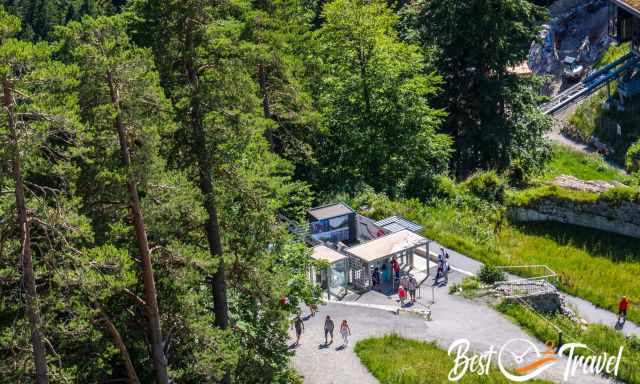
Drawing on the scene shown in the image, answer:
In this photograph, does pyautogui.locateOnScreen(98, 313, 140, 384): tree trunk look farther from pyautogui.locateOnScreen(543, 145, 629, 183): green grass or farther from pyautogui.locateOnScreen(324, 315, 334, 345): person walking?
pyautogui.locateOnScreen(543, 145, 629, 183): green grass

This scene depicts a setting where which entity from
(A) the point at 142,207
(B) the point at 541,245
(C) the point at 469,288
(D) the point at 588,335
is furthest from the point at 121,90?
(B) the point at 541,245

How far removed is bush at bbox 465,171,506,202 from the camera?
3969 cm

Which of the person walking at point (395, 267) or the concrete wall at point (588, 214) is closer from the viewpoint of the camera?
the person walking at point (395, 267)

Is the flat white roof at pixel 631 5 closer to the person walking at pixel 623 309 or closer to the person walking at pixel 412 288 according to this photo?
the person walking at pixel 623 309

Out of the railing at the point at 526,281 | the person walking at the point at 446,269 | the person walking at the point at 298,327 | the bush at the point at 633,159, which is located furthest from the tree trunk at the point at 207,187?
the bush at the point at 633,159

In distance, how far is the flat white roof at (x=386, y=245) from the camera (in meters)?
31.3

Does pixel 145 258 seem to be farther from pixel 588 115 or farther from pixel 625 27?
pixel 625 27

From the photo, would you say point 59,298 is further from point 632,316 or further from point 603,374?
point 632,316

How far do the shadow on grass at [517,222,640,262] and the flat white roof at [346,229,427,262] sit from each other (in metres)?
7.96

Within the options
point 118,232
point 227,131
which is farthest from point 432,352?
point 118,232

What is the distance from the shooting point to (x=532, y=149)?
150 feet

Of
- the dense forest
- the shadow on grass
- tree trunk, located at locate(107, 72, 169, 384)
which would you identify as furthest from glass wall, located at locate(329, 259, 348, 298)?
tree trunk, located at locate(107, 72, 169, 384)

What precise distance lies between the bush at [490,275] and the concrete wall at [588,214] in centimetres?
784

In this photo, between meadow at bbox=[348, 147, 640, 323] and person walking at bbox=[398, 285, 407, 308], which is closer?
person walking at bbox=[398, 285, 407, 308]
